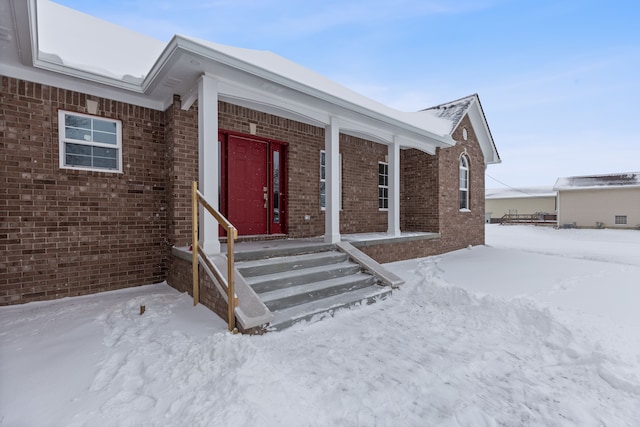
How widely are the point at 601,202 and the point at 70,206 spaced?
26.5m

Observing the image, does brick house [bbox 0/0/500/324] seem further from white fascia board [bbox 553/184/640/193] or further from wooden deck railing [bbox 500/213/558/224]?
wooden deck railing [bbox 500/213/558/224]

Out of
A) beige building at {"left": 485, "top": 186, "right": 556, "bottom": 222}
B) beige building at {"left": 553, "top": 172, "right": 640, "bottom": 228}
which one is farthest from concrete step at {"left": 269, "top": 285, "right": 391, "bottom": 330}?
beige building at {"left": 485, "top": 186, "right": 556, "bottom": 222}

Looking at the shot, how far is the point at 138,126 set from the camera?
200 inches

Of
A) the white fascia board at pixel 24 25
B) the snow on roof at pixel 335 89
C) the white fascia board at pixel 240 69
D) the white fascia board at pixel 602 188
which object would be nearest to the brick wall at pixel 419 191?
the snow on roof at pixel 335 89

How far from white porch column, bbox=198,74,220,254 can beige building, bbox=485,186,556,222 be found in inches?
1101

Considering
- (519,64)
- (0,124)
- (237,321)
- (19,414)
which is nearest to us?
(19,414)

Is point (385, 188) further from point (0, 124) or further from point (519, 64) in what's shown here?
point (519, 64)

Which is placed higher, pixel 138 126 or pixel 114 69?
pixel 114 69

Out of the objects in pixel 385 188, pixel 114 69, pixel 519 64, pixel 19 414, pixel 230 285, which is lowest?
pixel 19 414

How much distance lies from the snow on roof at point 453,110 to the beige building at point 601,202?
49.6 ft

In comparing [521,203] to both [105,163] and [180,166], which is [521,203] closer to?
[180,166]

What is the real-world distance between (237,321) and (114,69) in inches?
178

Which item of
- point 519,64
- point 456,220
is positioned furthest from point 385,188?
point 519,64

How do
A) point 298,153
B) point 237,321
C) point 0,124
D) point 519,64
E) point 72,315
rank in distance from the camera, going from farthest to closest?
point 519,64, point 298,153, point 0,124, point 72,315, point 237,321
